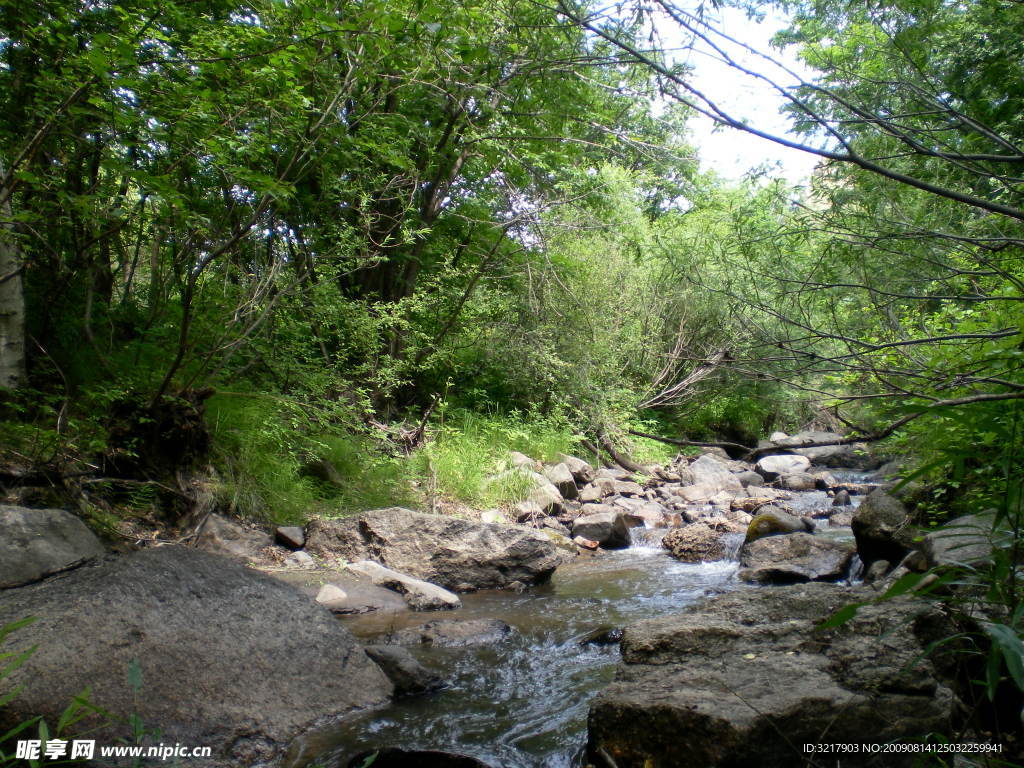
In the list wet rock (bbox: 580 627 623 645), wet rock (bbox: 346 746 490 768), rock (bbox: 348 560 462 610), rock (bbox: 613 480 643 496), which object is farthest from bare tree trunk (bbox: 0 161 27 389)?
rock (bbox: 613 480 643 496)

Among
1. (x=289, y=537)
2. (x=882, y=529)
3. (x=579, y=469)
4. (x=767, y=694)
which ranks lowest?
(x=289, y=537)

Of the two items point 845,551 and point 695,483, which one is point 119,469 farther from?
point 695,483

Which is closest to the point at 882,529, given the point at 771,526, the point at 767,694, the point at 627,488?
the point at 771,526

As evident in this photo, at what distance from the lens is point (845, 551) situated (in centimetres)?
667

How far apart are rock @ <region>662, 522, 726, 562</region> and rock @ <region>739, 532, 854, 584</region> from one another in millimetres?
423

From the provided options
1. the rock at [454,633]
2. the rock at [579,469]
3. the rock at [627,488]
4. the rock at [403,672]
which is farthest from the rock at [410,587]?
the rock at [627,488]

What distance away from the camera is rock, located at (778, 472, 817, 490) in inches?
506

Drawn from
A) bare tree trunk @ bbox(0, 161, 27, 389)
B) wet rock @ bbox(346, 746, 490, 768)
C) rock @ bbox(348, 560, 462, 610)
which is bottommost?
rock @ bbox(348, 560, 462, 610)

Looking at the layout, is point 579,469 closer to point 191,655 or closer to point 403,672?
point 403,672

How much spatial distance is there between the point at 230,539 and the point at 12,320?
251 centimetres

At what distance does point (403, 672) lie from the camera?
12.7 ft

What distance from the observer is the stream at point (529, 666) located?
10.8 ft

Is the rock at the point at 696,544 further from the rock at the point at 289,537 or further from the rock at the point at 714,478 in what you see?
the rock at the point at 289,537

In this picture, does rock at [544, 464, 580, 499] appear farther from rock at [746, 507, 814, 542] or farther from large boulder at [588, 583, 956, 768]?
large boulder at [588, 583, 956, 768]
